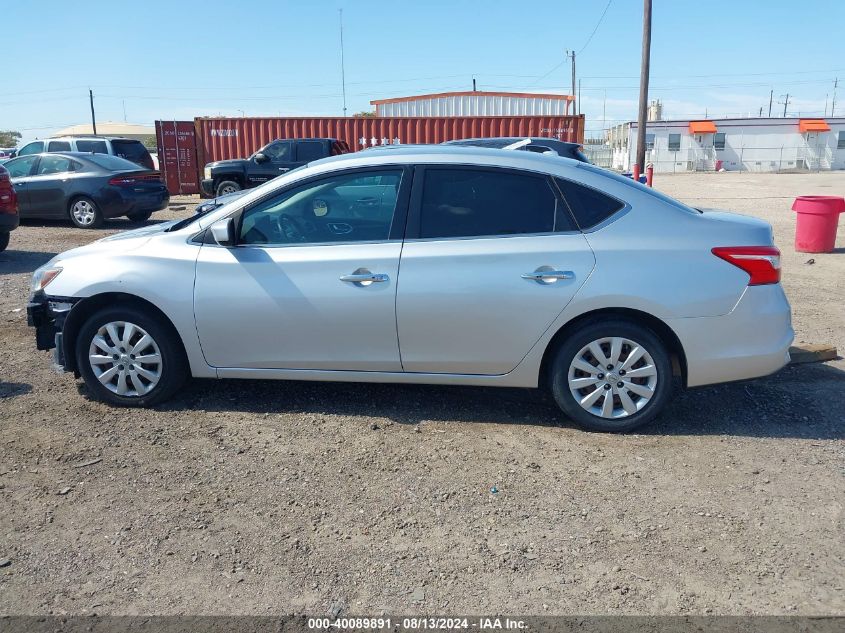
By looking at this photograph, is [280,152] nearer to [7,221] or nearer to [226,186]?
[226,186]

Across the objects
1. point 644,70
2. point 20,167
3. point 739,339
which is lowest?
point 739,339

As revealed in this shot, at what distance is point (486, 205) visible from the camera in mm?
4637

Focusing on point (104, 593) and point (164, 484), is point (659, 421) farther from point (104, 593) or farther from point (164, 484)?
point (104, 593)

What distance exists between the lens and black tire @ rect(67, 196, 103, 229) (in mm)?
14844

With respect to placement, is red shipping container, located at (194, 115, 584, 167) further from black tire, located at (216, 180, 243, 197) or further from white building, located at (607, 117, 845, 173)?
white building, located at (607, 117, 845, 173)

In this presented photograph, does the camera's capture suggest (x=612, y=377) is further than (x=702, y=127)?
No

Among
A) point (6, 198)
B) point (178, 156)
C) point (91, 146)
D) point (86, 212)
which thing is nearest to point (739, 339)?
point (6, 198)

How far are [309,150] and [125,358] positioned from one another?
54.3 feet

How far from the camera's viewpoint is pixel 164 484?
13.0ft

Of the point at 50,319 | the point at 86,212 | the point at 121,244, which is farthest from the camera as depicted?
the point at 86,212

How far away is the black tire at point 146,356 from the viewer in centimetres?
480

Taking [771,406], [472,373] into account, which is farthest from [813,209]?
[472,373]

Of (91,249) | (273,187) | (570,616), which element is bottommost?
(570,616)

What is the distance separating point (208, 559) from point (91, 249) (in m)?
2.63
